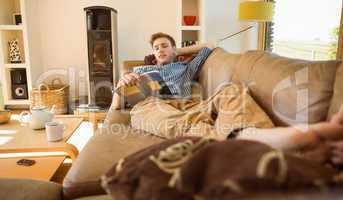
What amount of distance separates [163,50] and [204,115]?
0.74 m

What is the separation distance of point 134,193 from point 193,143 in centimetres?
16

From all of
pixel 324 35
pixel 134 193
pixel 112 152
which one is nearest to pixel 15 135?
pixel 112 152

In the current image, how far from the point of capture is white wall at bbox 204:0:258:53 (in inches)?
139

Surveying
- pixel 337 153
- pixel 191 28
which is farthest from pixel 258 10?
pixel 337 153

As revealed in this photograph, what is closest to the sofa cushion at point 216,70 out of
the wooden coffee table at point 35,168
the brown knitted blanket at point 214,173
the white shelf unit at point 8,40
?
the wooden coffee table at point 35,168

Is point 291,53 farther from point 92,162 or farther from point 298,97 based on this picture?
point 92,162

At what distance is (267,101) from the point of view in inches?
50.0

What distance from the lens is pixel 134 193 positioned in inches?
22.7

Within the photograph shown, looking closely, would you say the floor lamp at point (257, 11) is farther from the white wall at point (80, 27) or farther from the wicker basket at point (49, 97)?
the wicker basket at point (49, 97)

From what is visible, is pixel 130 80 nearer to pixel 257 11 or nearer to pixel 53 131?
pixel 53 131

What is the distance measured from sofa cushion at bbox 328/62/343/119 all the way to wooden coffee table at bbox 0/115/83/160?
122cm

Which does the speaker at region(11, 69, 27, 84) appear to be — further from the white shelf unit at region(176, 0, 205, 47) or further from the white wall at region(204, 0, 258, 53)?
the white wall at region(204, 0, 258, 53)

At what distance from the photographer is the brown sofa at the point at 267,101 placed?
1.04m

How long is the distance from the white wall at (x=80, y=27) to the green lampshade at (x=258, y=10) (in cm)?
99
